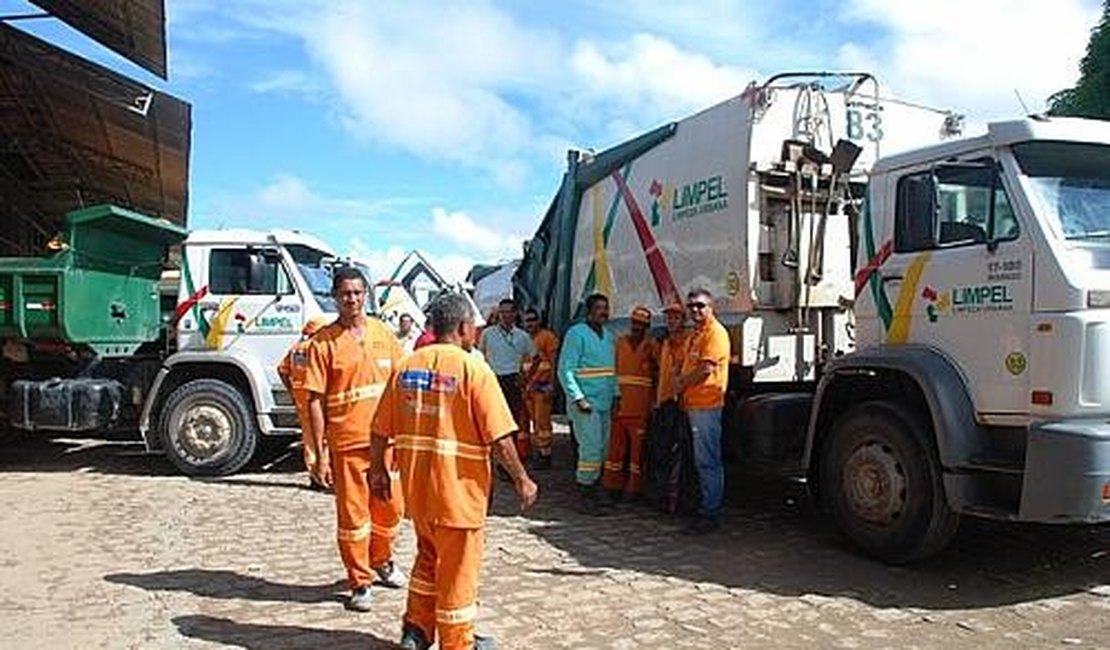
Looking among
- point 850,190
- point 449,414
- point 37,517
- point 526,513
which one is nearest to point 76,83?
point 37,517

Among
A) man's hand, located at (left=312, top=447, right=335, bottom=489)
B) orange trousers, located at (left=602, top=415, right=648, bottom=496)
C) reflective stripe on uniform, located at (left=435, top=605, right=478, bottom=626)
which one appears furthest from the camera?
orange trousers, located at (left=602, top=415, right=648, bottom=496)

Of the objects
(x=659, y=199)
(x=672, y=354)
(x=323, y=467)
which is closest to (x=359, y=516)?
(x=323, y=467)

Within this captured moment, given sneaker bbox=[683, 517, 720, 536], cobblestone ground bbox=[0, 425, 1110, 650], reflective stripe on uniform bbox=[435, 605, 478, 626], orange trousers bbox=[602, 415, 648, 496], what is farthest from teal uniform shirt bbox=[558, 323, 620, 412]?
reflective stripe on uniform bbox=[435, 605, 478, 626]

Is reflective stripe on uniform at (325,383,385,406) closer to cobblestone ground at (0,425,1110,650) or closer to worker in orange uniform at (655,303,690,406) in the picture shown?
cobblestone ground at (0,425,1110,650)

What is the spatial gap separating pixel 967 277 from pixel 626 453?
3009 millimetres

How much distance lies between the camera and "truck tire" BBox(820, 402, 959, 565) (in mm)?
5148

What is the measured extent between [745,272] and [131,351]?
624 centimetres

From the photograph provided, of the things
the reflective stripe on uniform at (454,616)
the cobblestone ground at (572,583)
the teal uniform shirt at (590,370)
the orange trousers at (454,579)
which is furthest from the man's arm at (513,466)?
the teal uniform shirt at (590,370)

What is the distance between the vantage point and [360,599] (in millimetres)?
4641

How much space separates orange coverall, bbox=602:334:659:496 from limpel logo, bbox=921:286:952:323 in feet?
7.67

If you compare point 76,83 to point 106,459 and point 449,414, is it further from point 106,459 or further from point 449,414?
point 449,414

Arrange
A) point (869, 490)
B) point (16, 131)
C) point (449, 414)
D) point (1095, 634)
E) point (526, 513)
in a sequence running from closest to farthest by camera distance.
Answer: point (449, 414)
point (1095, 634)
point (869, 490)
point (526, 513)
point (16, 131)

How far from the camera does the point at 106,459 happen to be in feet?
32.2

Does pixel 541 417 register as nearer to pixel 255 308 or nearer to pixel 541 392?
pixel 541 392
